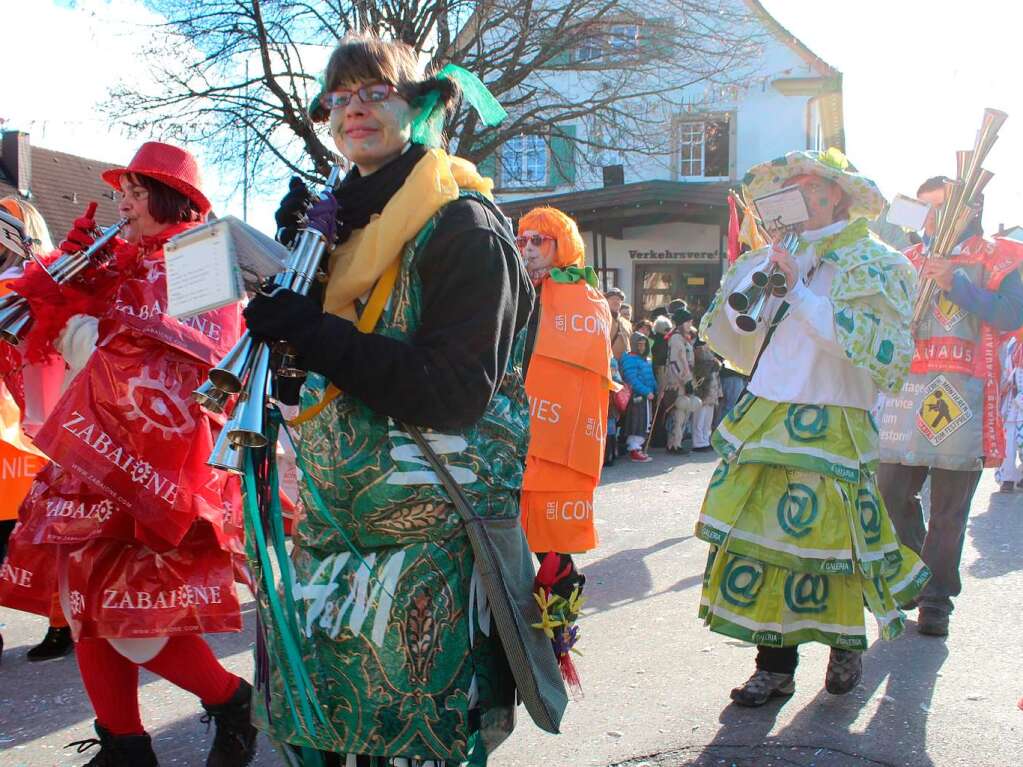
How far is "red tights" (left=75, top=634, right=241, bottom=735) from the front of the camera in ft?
9.37

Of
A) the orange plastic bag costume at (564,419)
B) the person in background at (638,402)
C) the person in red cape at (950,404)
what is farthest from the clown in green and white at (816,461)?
the person in background at (638,402)

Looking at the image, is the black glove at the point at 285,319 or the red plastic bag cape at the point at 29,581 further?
the red plastic bag cape at the point at 29,581

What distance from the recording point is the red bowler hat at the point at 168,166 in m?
3.14

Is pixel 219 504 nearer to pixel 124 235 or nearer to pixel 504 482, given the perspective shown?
pixel 124 235

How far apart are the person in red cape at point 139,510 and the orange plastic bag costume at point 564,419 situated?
2.02 m

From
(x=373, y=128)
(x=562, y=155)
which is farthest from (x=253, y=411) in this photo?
(x=562, y=155)

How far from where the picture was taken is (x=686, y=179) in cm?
2122

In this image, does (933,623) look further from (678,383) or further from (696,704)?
(678,383)

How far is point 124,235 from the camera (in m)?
3.33

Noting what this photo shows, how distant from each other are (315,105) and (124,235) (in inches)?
56.4

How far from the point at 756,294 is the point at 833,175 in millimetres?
559

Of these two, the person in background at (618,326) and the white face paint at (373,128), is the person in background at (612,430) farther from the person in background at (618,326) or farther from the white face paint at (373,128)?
the white face paint at (373,128)

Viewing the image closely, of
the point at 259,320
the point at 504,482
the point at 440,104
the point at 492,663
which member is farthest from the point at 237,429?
the point at 440,104

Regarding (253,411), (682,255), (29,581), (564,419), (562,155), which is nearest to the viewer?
(253,411)
